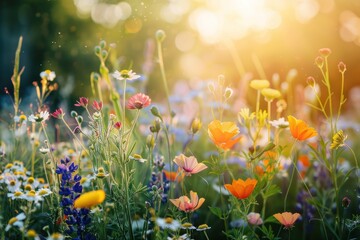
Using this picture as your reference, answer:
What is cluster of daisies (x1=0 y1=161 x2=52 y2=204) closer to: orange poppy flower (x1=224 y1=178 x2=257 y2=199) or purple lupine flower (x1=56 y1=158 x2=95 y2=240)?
purple lupine flower (x1=56 y1=158 x2=95 y2=240)

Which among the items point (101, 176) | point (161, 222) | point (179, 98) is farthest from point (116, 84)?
point (161, 222)

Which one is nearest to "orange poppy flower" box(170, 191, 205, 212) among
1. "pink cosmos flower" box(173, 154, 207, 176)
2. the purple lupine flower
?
"pink cosmos flower" box(173, 154, 207, 176)

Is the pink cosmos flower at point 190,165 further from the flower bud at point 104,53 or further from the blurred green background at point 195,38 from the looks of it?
the blurred green background at point 195,38

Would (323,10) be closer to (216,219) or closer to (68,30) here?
(68,30)

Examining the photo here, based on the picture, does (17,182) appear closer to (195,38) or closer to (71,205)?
(71,205)

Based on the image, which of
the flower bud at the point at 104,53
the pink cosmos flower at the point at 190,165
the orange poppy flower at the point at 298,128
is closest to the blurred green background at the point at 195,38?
the flower bud at the point at 104,53

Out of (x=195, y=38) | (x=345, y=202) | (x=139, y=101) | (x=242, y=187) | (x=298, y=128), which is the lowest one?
(x=195, y=38)

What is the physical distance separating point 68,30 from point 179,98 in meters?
6.41

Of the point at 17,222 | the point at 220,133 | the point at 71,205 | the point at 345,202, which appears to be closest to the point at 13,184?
the point at 71,205

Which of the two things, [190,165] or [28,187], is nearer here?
[190,165]

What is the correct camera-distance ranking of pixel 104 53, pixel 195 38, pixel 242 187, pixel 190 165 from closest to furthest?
1. pixel 242 187
2. pixel 190 165
3. pixel 104 53
4. pixel 195 38

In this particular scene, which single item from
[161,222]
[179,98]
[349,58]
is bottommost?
[349,58]

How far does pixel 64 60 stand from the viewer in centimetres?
889

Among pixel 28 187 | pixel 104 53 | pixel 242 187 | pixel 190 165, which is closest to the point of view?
pixel 242 187
